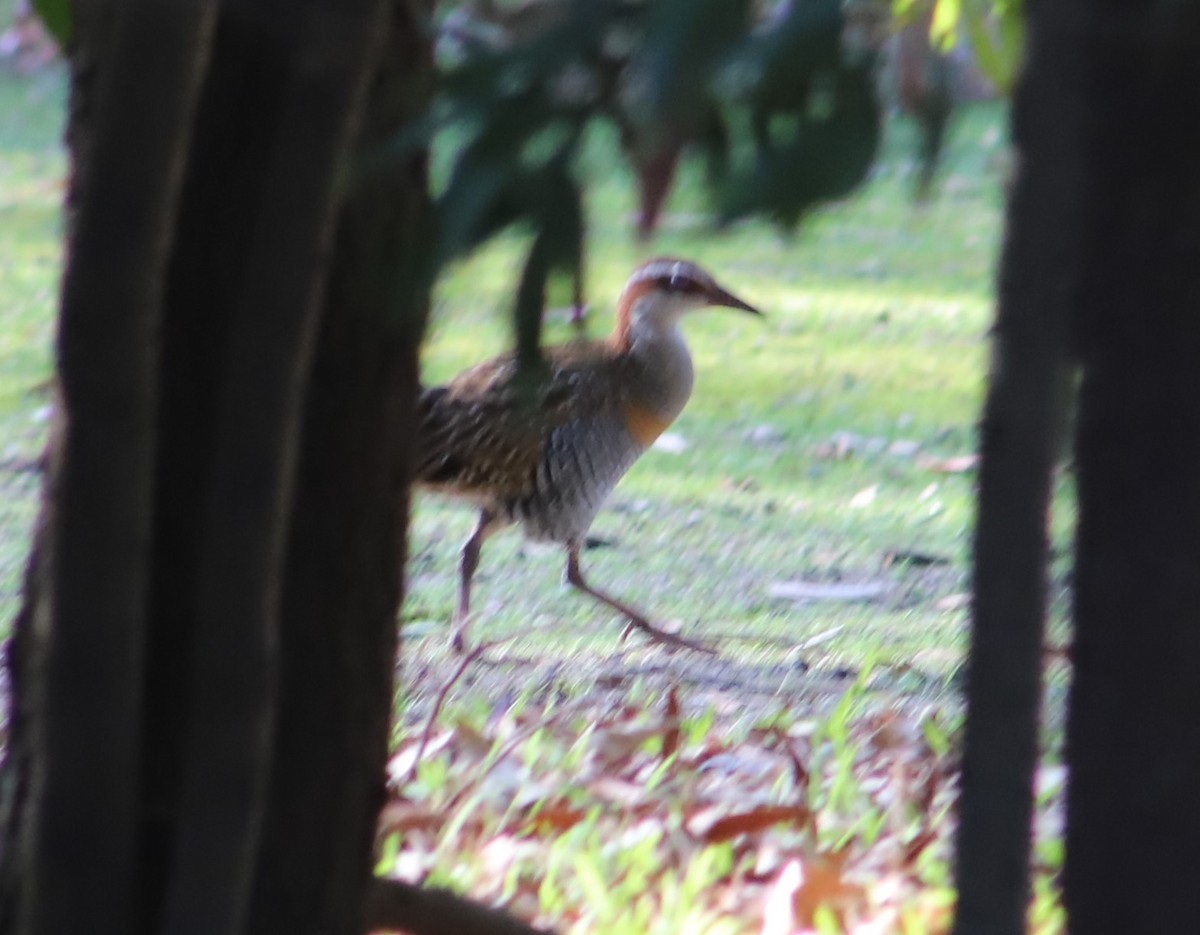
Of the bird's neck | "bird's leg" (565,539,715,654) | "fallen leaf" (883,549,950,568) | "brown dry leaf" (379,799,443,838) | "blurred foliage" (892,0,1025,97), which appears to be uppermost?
the bird's neck

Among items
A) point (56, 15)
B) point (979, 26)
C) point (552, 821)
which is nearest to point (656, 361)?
point (552, 821)

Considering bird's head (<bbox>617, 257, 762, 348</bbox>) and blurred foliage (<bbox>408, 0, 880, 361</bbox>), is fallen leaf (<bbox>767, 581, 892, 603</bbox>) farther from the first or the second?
blurred foliage (<bbox>408, 0, 880, 361</bbox>)

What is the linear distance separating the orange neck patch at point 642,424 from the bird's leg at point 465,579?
46 cm

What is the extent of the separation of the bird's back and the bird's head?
0.52 meters

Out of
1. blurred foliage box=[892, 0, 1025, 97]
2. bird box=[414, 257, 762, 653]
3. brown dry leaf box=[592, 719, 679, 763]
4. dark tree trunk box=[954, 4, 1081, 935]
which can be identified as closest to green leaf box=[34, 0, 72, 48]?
blurred foliage box=[892, 0, 1025, 97]

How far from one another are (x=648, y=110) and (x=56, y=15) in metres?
0.71

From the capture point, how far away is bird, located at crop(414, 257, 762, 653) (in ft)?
15.9

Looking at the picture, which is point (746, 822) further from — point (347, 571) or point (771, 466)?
point (771, 466)

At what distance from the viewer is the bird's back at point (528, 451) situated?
16.1 ft

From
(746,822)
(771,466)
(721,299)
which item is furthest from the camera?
(771,466)

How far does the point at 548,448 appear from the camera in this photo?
16.6ft

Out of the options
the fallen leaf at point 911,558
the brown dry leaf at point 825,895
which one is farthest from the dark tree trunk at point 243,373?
the fallen leaf at point 911,558

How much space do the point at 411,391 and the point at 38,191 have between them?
8.70 m

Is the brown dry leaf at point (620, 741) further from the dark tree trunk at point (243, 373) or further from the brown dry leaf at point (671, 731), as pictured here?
the dark tree trunk at point (243, 373)
